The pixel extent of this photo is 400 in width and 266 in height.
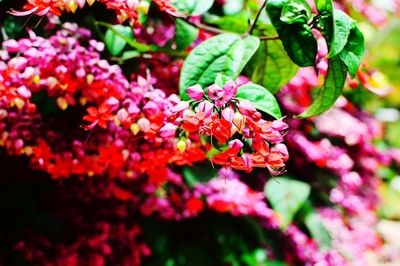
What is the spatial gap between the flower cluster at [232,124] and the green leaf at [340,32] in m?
0.14

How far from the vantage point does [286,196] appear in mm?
1483

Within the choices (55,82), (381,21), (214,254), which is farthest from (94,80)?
(381,21)

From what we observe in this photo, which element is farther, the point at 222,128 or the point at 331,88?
the point at 331,88

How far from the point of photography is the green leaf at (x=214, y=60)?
2.48 ft

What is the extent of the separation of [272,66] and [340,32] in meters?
0.25

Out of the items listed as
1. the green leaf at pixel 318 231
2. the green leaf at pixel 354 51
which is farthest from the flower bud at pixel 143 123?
the green leaf at pixel 318 231

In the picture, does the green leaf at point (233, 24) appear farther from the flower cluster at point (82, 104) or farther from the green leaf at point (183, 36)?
the flower cluster at point (82, 104)

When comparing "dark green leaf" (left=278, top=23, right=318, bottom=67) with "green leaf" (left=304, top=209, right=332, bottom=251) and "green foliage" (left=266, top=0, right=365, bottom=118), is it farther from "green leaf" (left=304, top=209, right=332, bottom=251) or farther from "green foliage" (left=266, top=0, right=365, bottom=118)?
"green leaf" (left=304, top=209, right=332, bottom=251)

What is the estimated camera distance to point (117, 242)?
4.21 feet

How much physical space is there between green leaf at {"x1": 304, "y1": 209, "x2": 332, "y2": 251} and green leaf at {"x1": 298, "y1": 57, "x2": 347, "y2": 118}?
0.98 meters

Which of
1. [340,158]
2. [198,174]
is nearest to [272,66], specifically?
[198,174]

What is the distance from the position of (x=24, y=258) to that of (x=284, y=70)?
778mm

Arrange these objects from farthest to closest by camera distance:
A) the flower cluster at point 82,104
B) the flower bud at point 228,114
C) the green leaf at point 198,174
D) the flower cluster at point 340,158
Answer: the flower cluster at point 340,158, the green leaf at point 198,174, the flower cluster at point 82,104, the flower bud at point 228,114

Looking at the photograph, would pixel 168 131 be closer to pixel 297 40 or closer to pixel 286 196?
pixel 297 40
